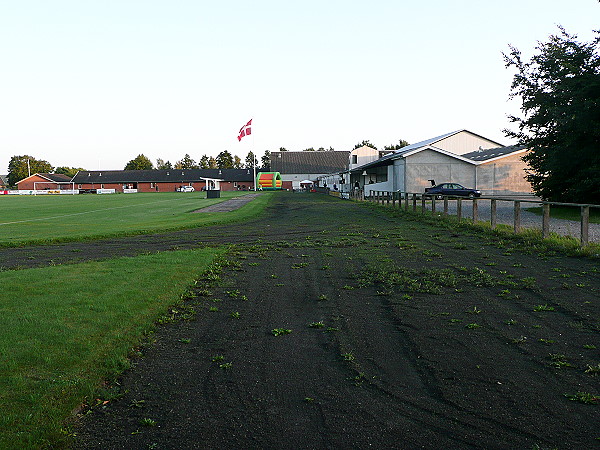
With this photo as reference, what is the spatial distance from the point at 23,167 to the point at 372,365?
15822cm

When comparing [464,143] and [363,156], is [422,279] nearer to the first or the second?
[464,143]

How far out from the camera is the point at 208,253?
12656mm

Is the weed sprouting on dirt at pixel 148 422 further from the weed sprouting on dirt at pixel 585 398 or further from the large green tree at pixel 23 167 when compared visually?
the large green tree at pixel 23 167

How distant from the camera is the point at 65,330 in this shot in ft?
19.7

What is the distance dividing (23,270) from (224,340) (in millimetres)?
6053

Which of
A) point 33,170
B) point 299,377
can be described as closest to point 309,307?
point 299,377

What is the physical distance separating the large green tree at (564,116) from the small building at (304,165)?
304 ft

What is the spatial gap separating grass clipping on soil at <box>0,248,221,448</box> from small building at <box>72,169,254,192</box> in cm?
11343

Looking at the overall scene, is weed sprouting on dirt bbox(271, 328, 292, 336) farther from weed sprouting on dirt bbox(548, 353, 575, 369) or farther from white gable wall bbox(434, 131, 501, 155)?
white gable wall bbox(434, 131, 501, 155)

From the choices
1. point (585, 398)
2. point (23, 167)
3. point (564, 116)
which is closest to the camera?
point (585, 398)

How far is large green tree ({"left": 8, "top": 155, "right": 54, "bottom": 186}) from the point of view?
14375 centimetres

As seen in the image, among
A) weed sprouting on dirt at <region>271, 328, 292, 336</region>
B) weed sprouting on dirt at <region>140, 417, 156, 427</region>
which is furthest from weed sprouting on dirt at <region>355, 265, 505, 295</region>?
weed sprouting on dirt at <region>140, 417, 156, 427</region>

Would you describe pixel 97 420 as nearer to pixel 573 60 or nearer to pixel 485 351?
pixel 485 351

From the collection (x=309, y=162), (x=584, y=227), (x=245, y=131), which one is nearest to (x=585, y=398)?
(x=584, y=227)
